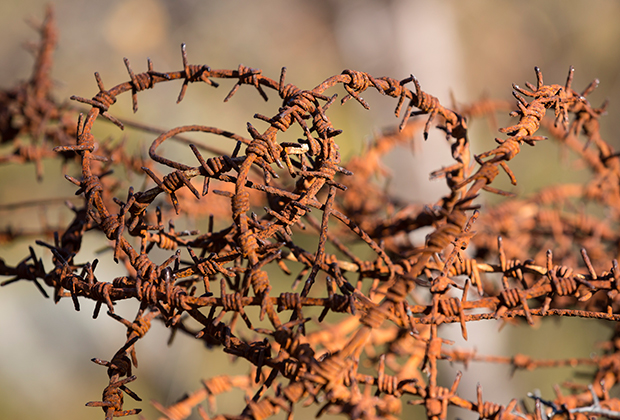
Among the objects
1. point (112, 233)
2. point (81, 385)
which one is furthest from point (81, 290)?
point (81, 385)

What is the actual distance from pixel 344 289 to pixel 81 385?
190 cm

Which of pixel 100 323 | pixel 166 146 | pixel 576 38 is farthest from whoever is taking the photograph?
pixel 576 38

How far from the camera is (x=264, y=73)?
4.06 metres

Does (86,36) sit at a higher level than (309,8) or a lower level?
lower

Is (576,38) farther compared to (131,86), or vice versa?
(576,38)

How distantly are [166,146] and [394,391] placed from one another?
8.60ft

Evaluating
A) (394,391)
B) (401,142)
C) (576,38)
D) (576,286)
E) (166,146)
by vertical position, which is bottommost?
(394,391)

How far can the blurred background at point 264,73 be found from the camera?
6.36ft

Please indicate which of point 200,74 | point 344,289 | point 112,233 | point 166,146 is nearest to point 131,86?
point 200,74

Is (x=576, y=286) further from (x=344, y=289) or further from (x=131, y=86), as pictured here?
(x=131, y=86)

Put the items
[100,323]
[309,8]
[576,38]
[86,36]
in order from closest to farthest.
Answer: [100,323] → [86,36] → [576,38] → [309,8]

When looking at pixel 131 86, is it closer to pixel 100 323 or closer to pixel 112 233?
pixel 112 233

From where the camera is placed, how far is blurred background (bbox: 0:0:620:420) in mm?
1938

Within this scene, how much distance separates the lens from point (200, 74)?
53 cm
